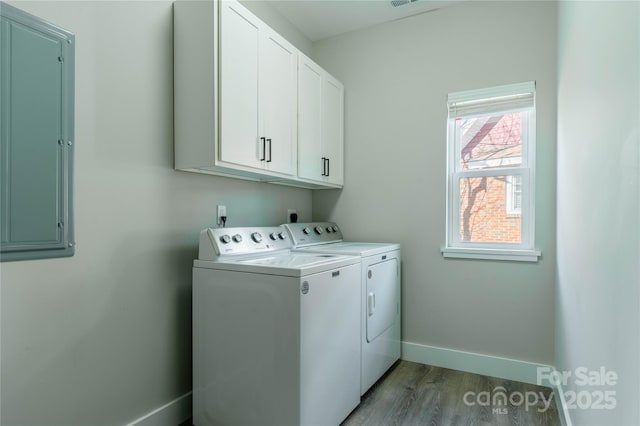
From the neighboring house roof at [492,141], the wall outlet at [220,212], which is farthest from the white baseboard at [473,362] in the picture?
the wall outlet at [220,212]

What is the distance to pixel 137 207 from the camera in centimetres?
184

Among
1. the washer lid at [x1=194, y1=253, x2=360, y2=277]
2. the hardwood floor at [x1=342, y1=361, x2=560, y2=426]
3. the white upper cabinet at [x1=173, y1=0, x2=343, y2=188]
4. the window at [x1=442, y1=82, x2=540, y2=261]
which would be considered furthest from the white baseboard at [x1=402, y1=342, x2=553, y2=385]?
the white upper cabinet at [x1=173, y1=0, x2=343, y2=188]

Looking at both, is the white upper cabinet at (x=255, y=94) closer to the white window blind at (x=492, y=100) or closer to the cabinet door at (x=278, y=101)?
the cabinet door at (x=278, y=101)

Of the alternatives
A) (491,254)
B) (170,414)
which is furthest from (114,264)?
(491,254)

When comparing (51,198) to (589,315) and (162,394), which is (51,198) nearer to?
(162,394)

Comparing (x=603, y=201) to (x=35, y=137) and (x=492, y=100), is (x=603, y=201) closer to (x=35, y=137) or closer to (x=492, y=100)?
(x=492, y=100)

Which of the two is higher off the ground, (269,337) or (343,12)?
(343,12)

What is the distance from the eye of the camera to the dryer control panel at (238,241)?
6.41ft

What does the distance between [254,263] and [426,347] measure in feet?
5.89

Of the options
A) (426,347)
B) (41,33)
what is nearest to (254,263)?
(41,33)

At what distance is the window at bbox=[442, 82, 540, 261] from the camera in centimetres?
263

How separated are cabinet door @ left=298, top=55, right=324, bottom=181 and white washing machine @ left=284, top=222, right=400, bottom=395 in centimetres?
45

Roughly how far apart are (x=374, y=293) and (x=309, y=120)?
1370 millimetres

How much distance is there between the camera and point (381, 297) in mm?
2533
